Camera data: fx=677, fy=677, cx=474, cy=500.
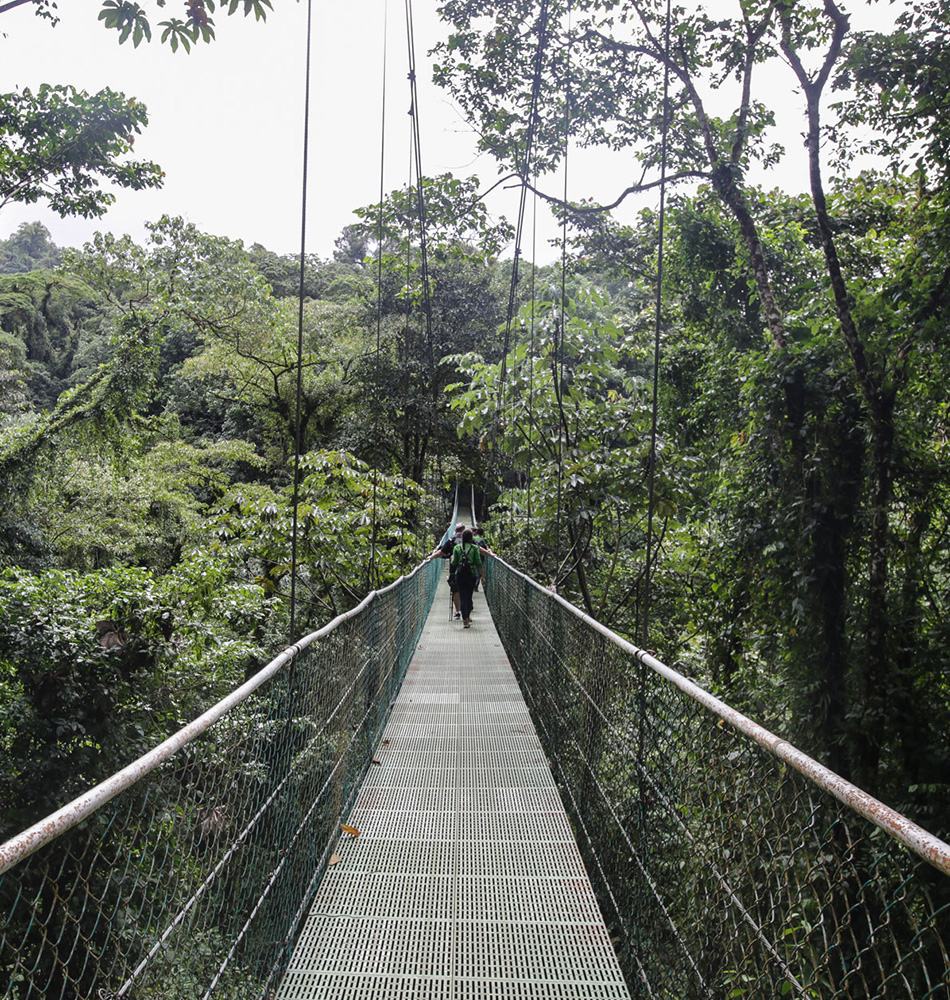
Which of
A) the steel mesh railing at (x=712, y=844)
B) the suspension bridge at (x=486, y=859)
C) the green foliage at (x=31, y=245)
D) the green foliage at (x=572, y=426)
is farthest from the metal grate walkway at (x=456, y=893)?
the green foliage at (x=31, y=245)

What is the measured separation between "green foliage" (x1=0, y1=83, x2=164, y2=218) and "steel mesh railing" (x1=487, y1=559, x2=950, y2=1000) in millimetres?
5076

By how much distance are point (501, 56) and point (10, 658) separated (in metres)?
4.56

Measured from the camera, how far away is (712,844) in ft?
4.25

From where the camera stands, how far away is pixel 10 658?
279 centimetres

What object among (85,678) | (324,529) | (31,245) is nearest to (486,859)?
(85,678)

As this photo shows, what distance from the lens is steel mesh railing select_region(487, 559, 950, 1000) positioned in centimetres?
81

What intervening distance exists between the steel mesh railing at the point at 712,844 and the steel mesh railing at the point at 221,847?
80 cm

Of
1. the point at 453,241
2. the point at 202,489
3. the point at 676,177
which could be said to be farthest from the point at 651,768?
the point at 202,489

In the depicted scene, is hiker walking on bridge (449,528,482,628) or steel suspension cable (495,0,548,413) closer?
steel suspension cable (495,0,548,413)

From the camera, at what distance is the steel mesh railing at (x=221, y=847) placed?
898 millimetres

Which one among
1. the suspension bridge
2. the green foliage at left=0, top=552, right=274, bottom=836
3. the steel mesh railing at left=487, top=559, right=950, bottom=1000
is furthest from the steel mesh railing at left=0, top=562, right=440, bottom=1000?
the steel mesh railing at left=487, top=559, right=950, bottom=1000

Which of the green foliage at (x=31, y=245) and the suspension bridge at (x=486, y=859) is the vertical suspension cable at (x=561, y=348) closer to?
the suspension bridge at (x=486, y=859)

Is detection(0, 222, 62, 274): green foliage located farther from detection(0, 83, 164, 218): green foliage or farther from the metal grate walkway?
the metal grate walkway

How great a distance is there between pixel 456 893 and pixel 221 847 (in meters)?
0.83
